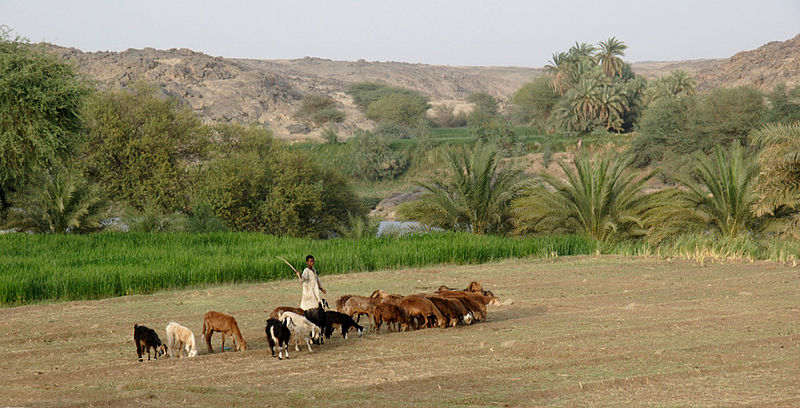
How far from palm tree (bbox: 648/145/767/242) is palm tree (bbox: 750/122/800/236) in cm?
89

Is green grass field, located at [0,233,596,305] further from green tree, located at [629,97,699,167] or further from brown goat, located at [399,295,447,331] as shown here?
green tree, located at [629,97,699,167]

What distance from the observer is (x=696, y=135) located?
178ft

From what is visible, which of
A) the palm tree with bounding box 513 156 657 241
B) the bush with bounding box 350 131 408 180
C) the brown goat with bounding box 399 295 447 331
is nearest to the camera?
the brown goat with bounding box 399 295 447 331

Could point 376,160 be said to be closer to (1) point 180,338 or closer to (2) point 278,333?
(1) point 180,338

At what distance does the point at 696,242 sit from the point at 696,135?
1483 inches

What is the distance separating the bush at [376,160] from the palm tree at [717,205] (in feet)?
150

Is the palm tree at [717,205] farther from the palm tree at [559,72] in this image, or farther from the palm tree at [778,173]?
the palm tree at [559,72]

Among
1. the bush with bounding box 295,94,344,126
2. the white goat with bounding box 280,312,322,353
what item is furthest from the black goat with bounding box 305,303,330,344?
the bush with bounding box 295,94,344,126

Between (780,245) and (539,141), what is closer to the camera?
(780,245)

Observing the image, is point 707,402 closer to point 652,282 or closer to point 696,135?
point 652,282

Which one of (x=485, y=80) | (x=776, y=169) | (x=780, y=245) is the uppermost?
(x=485, y=80)

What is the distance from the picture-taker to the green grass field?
46.3 feet

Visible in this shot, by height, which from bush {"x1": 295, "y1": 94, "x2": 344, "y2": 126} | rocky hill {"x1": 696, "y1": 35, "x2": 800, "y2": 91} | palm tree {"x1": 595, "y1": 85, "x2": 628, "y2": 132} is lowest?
palm tree {"x1": 595, "y1": 85, "x2": 628, "y2": 132}

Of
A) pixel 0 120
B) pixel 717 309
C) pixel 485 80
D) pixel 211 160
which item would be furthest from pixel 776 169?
pixel 485 80
